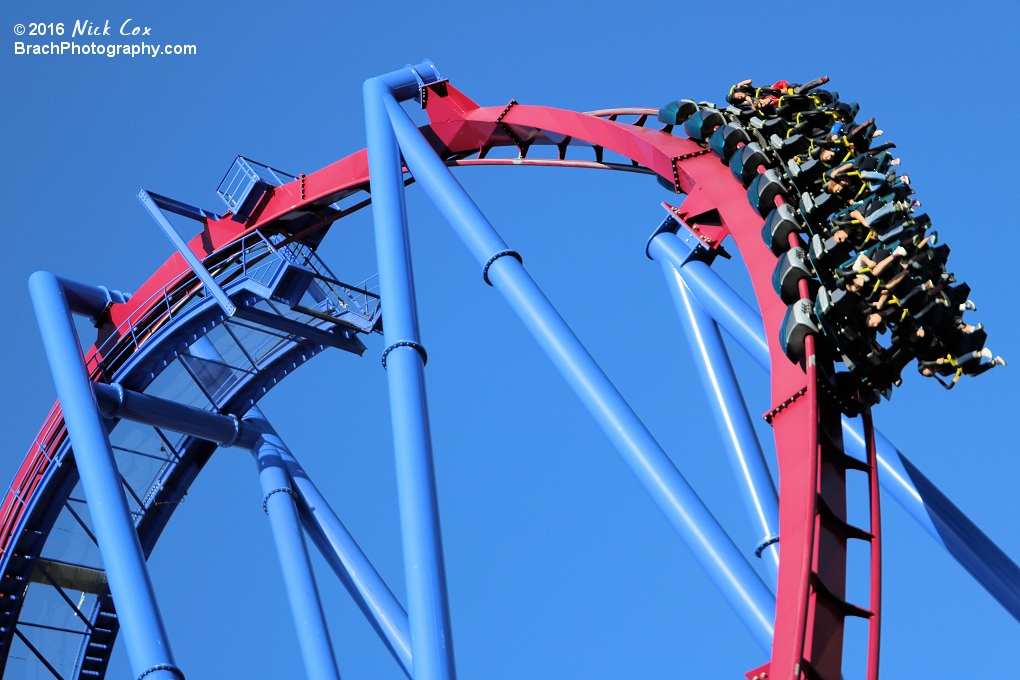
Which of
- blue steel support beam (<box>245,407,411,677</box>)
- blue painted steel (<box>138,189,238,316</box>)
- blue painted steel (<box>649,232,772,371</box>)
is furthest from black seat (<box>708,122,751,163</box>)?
blue steel support beam (<box>245,407,411,677</box>)

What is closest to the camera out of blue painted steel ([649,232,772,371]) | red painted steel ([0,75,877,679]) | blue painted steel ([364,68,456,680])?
red painted steel ([0,75,877,679])

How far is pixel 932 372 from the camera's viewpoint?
285 inches

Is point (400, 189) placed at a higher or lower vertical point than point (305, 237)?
lower

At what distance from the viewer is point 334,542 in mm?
11711

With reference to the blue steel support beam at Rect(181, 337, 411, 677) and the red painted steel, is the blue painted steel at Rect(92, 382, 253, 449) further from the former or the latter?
the red painted steel

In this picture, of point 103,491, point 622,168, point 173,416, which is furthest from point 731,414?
point 173,416

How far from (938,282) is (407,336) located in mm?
3039

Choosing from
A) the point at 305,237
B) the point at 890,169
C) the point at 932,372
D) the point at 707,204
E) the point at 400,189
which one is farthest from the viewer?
the point at 305,237

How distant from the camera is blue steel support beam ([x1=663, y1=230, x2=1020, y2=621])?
733 centimetres

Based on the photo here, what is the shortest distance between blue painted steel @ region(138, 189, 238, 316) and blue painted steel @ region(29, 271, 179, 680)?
99 cm

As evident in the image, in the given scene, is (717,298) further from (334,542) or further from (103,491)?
(103,491)

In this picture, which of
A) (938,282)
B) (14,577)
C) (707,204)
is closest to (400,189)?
(707,204)

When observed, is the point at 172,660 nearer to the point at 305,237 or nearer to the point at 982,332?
the point at 305,237

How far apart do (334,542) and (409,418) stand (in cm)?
398
